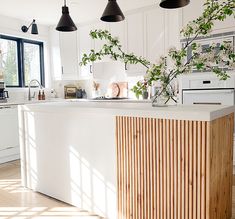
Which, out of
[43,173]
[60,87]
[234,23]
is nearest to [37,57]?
[60,87]

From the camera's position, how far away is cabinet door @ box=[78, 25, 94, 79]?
5109mm

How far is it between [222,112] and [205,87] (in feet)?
6.15

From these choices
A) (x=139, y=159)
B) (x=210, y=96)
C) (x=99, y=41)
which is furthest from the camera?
(x=99, y=41)

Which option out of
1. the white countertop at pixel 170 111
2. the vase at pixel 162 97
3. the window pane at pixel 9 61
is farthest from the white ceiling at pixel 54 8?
the vase at pixel 162 97

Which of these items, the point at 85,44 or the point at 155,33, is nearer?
the point at 155,33

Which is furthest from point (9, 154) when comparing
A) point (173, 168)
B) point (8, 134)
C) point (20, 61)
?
point (173, 168)

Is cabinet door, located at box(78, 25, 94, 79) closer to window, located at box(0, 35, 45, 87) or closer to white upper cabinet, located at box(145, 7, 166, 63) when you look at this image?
window, located at box(0, 35, 45, 87)

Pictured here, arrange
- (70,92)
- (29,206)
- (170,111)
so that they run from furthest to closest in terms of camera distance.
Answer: (70,92) < (29,206) < (170,111)

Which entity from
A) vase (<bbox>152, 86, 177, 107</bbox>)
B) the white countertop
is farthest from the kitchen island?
vase (<bbox>152, 86, 177, 107</bbox>)

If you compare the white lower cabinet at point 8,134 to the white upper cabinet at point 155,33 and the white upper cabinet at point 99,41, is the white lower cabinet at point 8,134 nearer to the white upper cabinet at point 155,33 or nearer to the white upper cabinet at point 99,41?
the white upper cabinet at point 99,41

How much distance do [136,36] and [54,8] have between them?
1.43 m

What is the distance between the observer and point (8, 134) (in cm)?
405

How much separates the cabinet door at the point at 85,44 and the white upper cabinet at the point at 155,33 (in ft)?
4.08

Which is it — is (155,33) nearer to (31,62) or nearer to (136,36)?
(136,36)
